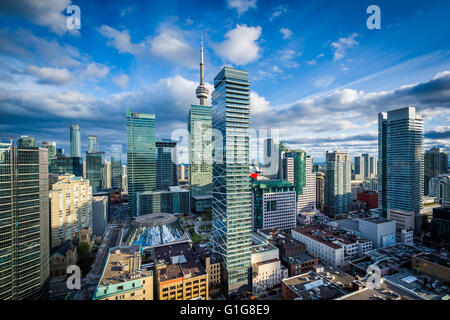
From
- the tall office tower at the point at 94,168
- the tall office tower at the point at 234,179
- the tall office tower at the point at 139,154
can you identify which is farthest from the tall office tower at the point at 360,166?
the tall office tower at the point at 94,168

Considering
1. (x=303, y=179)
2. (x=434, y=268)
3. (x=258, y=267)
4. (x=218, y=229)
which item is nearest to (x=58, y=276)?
(x=218, y=229)

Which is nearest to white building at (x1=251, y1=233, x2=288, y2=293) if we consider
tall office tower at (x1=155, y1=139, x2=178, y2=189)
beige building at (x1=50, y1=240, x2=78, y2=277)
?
beige building at (x1=50, y1=240, x2=78, y2=277)

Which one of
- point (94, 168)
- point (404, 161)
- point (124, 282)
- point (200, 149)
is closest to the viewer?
point (124, 282)

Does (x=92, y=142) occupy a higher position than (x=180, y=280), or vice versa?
(x=92, y=142)

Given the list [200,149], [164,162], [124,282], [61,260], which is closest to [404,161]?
[200,149]

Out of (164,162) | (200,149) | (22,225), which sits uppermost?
(200,149)

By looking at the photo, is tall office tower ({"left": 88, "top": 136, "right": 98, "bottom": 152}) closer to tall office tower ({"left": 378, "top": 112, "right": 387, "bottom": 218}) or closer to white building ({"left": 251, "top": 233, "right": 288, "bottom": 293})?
white building ({"left": 251, "top": 233, "right": 288, "bottom": 293})

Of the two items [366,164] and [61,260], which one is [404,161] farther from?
[366,164]
